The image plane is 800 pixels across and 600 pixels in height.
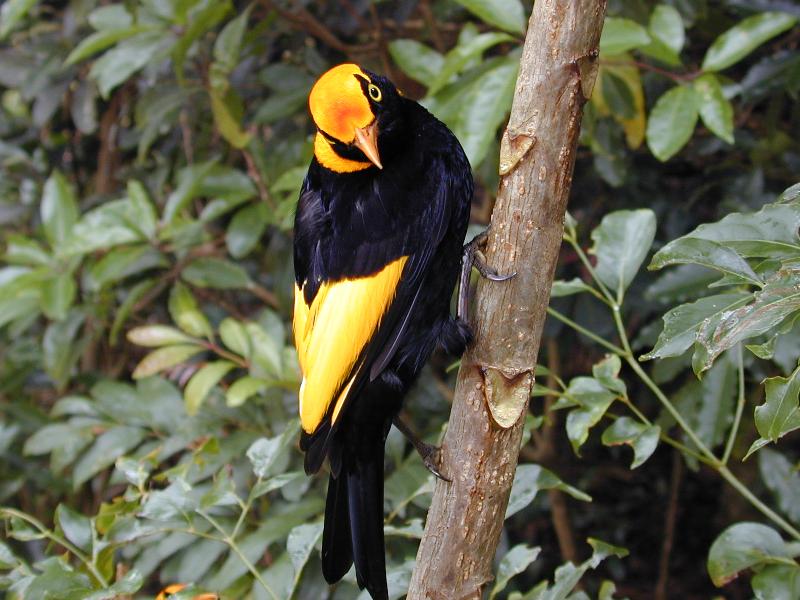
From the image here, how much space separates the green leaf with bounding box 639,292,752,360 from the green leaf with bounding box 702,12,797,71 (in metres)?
0.87

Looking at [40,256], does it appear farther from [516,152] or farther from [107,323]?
[516,152]

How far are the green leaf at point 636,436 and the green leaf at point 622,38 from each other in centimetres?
70

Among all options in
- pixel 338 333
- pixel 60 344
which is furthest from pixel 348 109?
pixel 60 344

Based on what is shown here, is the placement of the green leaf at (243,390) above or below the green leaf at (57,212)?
below

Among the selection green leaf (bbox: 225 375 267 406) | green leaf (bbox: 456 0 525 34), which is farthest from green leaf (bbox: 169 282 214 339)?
green leaf (bbox: 456 0 525 34)

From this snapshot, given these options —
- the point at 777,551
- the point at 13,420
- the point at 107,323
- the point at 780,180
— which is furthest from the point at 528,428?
the point at 13,420

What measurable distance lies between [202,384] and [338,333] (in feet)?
1.94

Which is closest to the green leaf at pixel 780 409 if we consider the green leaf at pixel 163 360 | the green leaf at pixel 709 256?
the green leaf at pixel 709 256

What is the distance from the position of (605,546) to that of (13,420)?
205cm

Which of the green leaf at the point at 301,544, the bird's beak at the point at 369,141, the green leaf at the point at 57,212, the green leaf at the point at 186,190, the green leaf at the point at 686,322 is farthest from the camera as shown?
the green leaf at the point at 57,212

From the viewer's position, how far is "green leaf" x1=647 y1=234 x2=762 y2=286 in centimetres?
102

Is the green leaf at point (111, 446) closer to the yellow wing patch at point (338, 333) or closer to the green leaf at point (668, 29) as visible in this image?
the yellow wing patch at point (338, 333)

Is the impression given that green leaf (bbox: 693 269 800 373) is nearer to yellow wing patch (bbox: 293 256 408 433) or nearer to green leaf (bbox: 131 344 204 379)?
yellow wing patch (bbox: 293 256 408 433)

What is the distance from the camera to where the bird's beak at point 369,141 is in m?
1.51
